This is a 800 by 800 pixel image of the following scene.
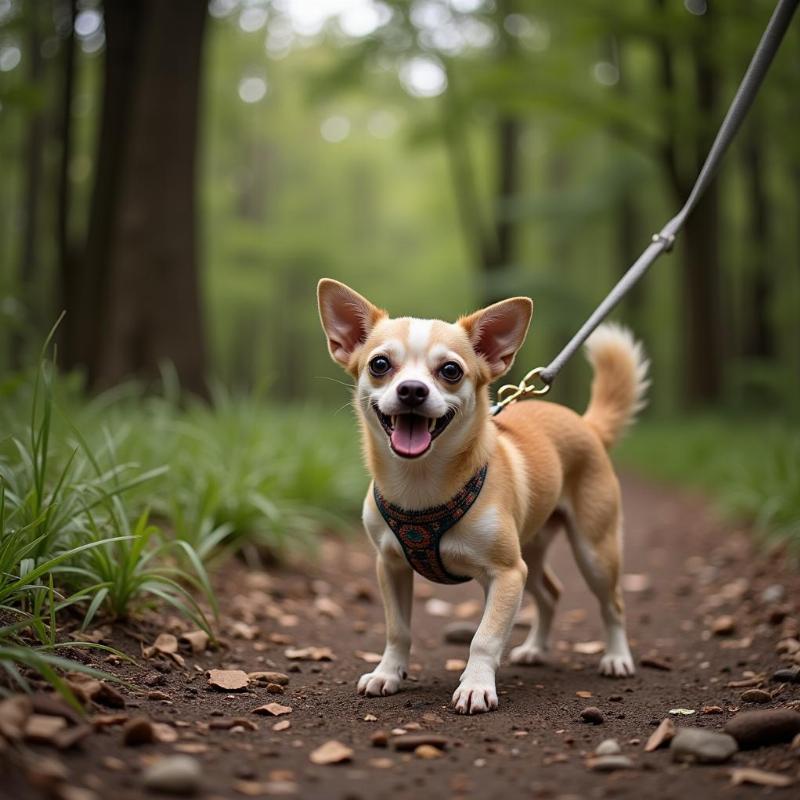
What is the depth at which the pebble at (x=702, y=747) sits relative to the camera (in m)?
2.25

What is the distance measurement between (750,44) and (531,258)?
18025 millimetres

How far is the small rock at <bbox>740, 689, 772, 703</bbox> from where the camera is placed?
291cm

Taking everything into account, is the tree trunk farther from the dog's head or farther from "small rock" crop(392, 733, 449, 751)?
"small rock" crop(392, 733, 449, 751)

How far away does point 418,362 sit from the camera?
9.46 ft

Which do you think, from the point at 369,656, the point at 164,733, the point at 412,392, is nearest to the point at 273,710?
the point at 164,733

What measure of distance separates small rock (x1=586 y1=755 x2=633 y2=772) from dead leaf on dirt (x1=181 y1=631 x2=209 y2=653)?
1764mm

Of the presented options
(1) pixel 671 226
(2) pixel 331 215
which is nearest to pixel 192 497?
(1) pixel 671 226

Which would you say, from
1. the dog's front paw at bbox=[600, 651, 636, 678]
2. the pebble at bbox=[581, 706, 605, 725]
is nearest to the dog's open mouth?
the pebble at bbox=[581, 706, 605, 725]

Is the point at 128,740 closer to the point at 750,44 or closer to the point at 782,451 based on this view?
the point at 782,451

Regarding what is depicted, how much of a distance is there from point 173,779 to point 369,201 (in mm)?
31837

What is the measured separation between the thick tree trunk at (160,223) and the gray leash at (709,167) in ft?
16.2

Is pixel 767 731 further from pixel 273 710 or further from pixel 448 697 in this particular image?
pixel 273 710

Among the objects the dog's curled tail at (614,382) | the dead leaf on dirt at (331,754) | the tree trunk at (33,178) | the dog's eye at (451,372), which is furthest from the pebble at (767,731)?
the tree trunk at (33,178)

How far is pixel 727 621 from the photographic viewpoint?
4184 millimetres
